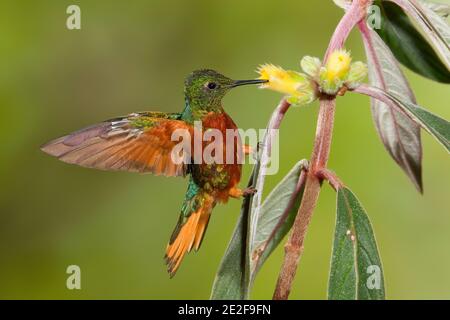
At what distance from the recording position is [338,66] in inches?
58.4

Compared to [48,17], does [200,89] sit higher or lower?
lower

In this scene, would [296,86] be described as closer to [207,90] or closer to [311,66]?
[311,66]

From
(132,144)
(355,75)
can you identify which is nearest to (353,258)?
(355,75)

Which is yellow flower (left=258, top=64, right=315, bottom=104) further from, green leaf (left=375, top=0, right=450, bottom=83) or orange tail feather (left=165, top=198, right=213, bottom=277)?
orange tail feather (left=165, top=198, right=213, bottom=277)

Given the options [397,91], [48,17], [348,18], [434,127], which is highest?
[48,17]

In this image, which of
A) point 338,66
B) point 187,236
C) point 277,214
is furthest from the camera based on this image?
point 187,236

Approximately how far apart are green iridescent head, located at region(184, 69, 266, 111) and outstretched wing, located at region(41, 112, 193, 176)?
124 millimetres

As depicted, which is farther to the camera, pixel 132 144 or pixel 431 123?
pixel 132 144

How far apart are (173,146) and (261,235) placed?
372mm
